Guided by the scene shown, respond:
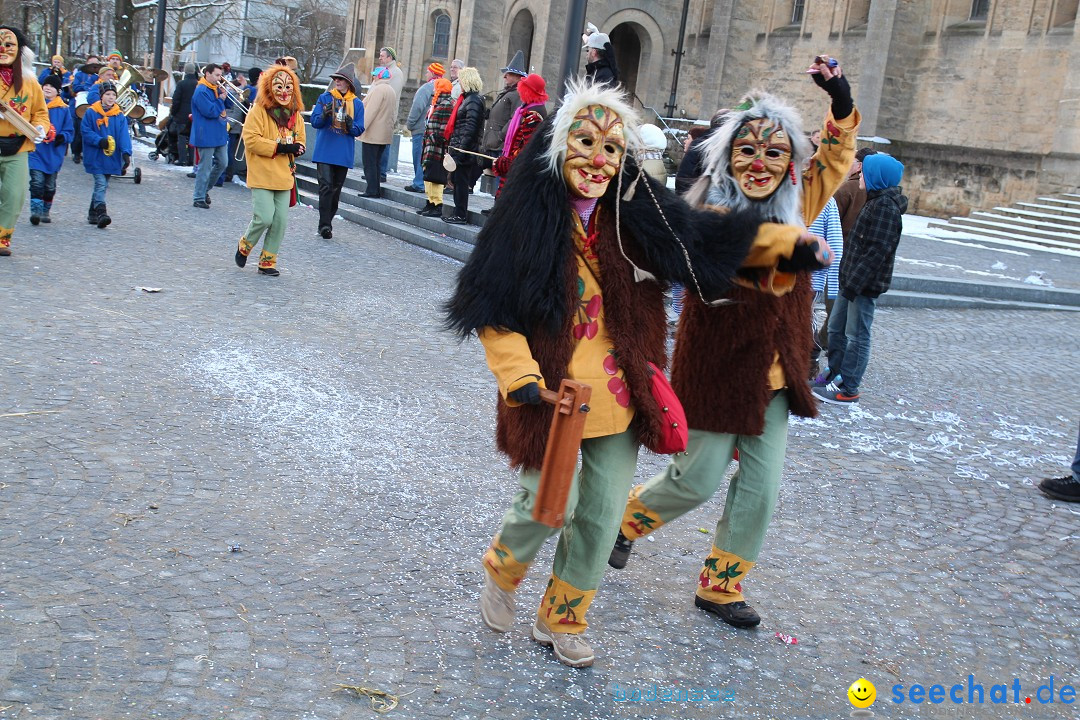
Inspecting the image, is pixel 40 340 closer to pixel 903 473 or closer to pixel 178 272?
pixel 178 272

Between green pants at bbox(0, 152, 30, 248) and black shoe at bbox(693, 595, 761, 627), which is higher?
green pants at bbox(0, 152, 30, 248)

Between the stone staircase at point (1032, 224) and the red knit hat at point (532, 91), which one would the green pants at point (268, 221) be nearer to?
the red knit hat at point (532, 91)

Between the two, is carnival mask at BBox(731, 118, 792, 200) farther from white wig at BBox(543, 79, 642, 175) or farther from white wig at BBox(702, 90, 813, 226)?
white wig at BBox(543, 79, 642, 175)

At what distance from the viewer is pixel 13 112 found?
9219 mm

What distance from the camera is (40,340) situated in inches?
276

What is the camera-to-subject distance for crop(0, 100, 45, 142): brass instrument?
9.18m

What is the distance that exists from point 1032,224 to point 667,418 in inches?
822

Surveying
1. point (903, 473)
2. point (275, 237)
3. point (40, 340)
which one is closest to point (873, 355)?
point (903, 473)

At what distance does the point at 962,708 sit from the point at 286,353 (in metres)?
5.19

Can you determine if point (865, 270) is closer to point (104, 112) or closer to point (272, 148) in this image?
point (272, 148)

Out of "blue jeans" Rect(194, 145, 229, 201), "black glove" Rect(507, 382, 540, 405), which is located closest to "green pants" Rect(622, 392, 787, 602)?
"black glove" Rect(507, 382, 540, 405)

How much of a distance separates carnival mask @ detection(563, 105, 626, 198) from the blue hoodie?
480 cm

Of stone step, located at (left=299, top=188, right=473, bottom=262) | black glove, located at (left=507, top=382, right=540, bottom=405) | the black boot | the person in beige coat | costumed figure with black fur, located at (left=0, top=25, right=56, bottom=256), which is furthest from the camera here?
the person in beige coat

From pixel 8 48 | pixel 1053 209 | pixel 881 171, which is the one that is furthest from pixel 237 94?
pixel 1053 209
